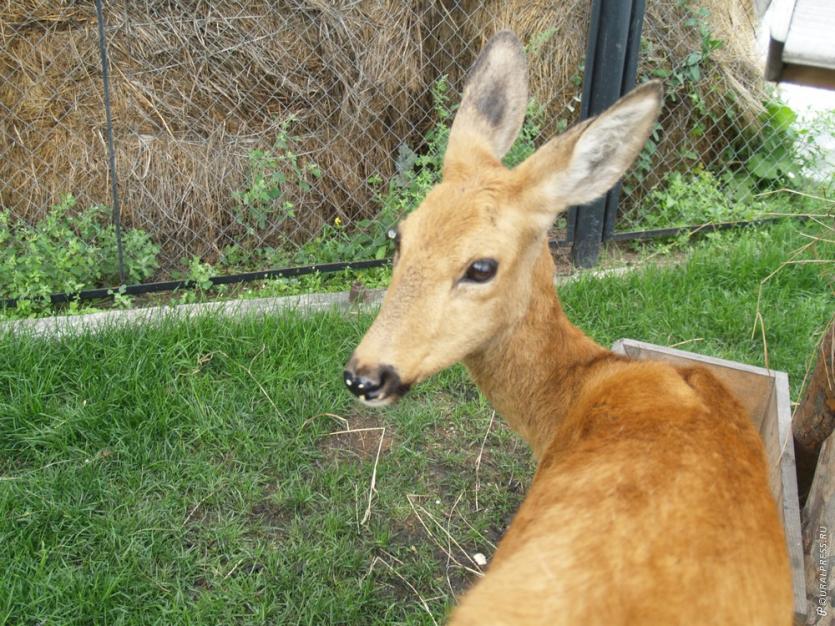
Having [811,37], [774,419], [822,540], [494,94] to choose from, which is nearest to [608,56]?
[494,94]

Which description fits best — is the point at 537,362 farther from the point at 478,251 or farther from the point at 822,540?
the point at 822,540

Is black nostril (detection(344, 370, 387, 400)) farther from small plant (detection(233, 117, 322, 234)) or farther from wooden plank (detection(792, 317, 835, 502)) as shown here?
small plant (detection(233, 117, 322, 234))

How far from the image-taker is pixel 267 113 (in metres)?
5.95

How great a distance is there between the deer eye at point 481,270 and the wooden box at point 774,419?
2.74 ft

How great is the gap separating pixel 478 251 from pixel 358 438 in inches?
70.7

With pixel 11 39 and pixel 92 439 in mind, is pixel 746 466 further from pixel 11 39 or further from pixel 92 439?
pixel 11 39

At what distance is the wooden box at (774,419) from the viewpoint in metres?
2.44

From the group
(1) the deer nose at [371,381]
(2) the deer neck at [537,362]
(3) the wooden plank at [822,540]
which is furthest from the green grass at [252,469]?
(3) the wooden plank at [822,540]

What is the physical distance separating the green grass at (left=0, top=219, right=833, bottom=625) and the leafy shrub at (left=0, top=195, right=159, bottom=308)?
30.7 inches

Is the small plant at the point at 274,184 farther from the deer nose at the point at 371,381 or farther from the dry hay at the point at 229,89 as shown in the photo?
the deer nose at the point at 371,381

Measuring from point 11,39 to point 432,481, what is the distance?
4.12 m

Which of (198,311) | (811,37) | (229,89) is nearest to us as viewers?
(811,37)

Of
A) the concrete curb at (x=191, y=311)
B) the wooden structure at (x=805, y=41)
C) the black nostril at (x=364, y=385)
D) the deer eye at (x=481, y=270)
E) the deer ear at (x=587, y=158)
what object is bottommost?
the concrete curb at (x=191, y=311)

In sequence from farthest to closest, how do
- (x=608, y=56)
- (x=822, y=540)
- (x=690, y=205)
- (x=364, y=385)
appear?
(x=690, y=205)
(x=608, y=56)
(x=822, y=540)
(x=364, y=385)
